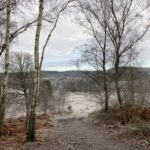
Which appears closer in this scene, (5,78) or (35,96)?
(35,96)

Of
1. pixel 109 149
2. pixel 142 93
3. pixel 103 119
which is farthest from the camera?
pixel 142 93

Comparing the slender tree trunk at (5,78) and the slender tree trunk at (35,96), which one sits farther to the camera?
the slender tree trunk at (5,78)

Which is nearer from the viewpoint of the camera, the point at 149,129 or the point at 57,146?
the point at 57,146

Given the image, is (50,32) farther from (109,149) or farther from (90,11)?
(90,11)

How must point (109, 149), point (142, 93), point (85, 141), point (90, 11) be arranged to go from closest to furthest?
1. point (109, 149)
2. point (85, 141)
3. point (90, 11)
4. point (142, 93)

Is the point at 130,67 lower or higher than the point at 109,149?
higher

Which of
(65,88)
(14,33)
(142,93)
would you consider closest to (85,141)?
(14,33)

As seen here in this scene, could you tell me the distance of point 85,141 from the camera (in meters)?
15.2

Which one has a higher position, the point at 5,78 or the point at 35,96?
the point at 5,78

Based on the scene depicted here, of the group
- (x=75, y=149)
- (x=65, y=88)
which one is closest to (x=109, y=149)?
(x=75, y=149)

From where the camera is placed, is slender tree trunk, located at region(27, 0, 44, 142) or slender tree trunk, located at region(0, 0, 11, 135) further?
slender tree trunk, located at region(0, 0, 11, 135)

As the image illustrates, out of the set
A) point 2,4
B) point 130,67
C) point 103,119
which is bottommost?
point 103,119

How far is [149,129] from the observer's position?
1525cm

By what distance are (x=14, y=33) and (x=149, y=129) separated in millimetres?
9592
